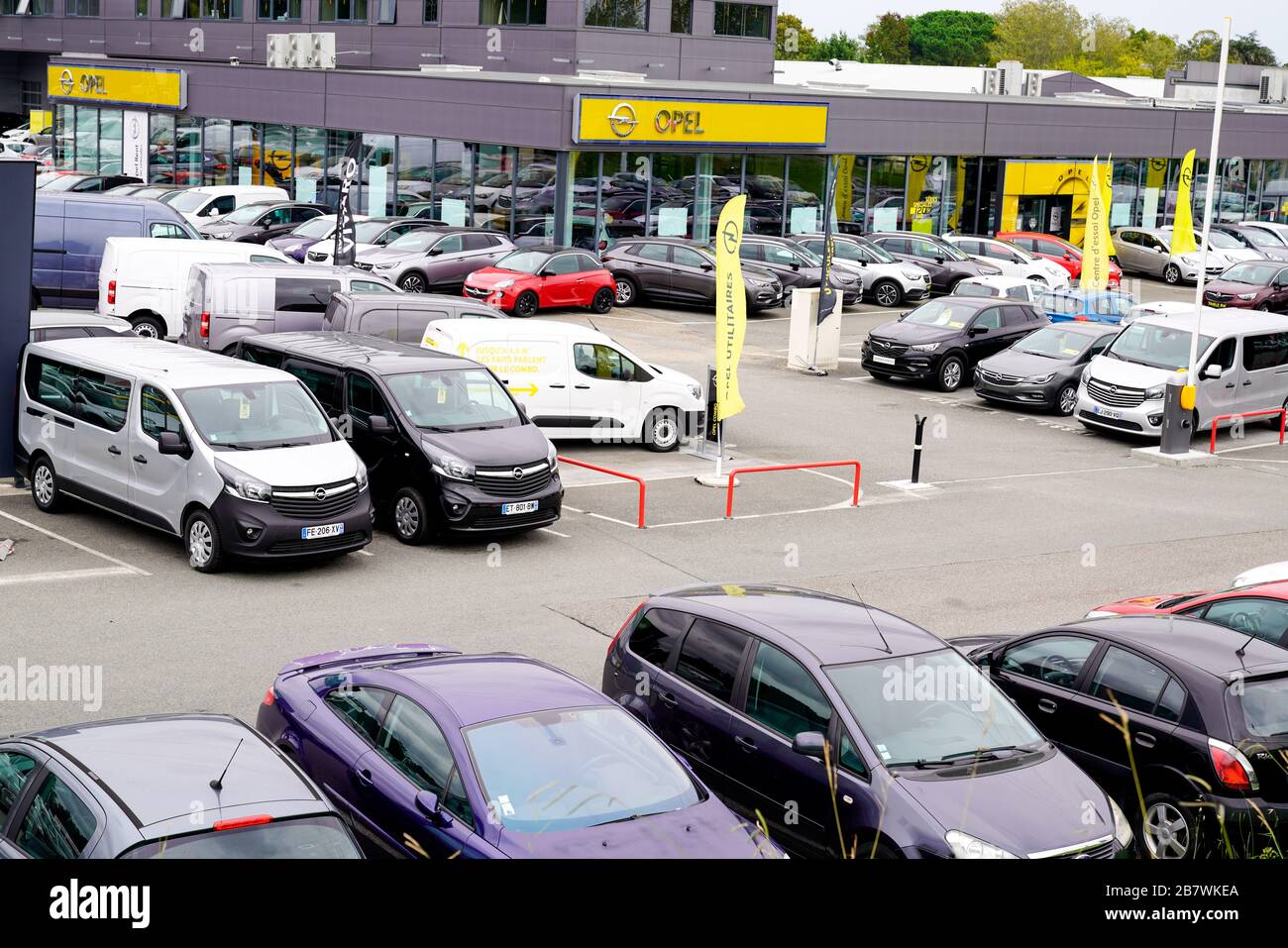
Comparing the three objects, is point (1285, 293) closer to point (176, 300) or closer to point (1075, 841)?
point (176, 300)

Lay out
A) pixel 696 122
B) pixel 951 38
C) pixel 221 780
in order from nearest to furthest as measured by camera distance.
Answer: pixel 221 780 → pixel 696 122 → pixel 951 38

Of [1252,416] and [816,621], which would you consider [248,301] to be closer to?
[816,621]

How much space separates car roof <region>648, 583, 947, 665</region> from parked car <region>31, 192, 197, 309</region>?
1913 cm

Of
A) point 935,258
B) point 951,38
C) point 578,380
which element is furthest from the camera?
point 951,38

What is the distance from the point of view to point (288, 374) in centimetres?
1501

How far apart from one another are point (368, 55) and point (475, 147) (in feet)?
57.2

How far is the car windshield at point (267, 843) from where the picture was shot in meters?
5.74

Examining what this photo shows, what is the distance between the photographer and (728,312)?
19.2 metres

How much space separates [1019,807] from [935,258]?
1280 inches

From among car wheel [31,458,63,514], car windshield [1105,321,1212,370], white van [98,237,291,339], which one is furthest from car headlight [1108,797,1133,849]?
white van [98,237,291,339]

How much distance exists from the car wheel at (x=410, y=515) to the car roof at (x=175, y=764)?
823cm

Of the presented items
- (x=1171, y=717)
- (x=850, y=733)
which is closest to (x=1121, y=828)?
(x=1171, y=717)

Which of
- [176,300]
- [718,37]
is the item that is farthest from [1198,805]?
[718,37]

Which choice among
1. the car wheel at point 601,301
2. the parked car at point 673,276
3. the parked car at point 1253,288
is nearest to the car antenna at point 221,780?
the car wheel at point 601,301
